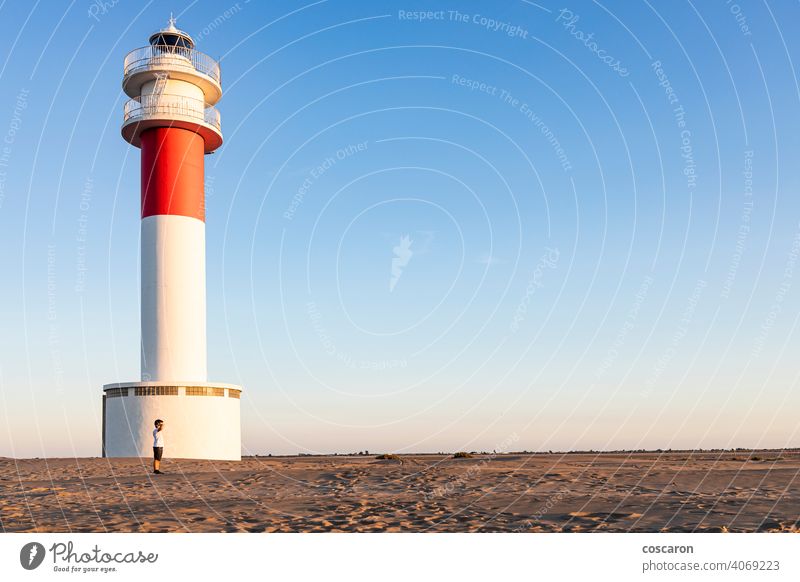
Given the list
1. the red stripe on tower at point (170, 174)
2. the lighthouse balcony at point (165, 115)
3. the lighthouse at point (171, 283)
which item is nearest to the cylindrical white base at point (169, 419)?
the lighthouse at point (171, 283)

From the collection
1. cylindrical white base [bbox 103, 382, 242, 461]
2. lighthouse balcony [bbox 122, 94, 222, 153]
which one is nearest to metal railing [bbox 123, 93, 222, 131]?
lighthouse balcony [bbox 122, 94, 222, 153]

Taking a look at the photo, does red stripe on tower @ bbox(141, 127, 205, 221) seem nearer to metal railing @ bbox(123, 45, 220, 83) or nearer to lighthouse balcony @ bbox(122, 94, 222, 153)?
lighthouse balcony @ bbox(122, 94, 222, 153)

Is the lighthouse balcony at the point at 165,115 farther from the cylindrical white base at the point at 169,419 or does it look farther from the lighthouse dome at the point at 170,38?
the cylindrical white base at the point at 169,419

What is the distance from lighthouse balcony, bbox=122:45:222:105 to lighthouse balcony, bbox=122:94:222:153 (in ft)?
2.33

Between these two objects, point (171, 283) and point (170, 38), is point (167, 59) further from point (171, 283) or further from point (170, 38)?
point (171, 283)

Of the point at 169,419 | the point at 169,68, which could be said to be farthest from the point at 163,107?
the point at 169,419

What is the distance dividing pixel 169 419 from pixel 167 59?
13.6 m

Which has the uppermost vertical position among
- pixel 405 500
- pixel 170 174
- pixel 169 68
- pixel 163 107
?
pixel 169 68

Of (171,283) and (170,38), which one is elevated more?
(170,38)

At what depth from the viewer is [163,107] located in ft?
91.0

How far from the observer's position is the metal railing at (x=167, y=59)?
92.9 ft

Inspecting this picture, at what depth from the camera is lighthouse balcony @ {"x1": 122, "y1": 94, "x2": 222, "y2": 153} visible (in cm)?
2762
